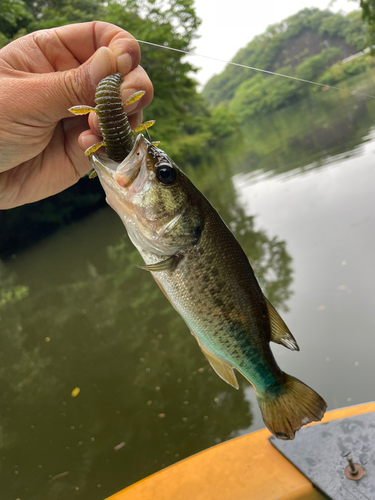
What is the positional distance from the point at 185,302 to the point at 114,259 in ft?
30.2

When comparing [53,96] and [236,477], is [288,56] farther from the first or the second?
[236,477]

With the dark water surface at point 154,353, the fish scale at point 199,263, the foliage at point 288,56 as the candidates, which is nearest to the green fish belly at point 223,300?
the fish scale at point 199,263

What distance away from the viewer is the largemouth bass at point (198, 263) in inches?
59.5

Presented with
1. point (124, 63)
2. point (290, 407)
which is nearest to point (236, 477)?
point (290, 407)

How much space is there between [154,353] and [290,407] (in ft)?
12.9

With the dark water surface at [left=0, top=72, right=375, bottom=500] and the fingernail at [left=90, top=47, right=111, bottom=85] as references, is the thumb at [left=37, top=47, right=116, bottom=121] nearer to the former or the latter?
the fingernail at [left=90, top=47, right=111, bottom=85]

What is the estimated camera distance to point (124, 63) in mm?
1681

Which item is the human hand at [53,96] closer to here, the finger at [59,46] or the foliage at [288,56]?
the finger at [59,46]

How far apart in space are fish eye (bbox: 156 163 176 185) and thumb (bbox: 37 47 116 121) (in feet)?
1.80

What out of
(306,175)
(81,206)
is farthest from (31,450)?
(81,206)

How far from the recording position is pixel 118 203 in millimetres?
1557

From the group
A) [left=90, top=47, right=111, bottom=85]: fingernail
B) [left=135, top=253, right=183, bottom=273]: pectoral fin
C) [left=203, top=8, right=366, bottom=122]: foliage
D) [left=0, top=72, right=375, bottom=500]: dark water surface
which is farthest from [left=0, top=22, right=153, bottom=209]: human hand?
[left=203, top=8, right=366, bottom=122]: foliage

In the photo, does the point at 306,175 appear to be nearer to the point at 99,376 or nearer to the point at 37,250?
the point at 99,376

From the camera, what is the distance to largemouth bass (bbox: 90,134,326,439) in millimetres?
1511
